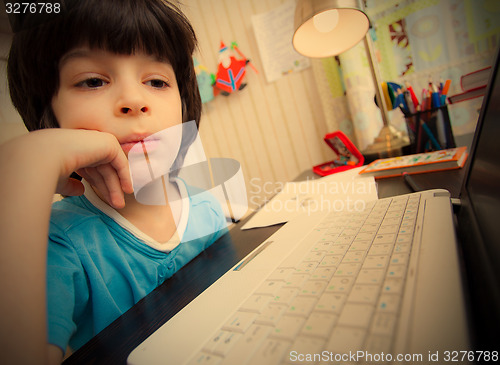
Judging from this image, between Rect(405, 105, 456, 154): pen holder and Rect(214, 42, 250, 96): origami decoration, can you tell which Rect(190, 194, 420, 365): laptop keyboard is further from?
Rect(214, 42, 250, 96): origami decoration

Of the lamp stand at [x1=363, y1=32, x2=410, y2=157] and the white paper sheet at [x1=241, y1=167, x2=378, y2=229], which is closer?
the white paper sheet at [x1=241, y1=167, x2=378, y2=229]

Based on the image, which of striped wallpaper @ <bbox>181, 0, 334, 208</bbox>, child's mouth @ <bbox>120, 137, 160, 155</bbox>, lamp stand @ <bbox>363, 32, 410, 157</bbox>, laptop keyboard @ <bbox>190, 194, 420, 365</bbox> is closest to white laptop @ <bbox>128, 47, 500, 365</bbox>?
laptop keyboard @ <bbox>190, 194, 420, 365</bbox>

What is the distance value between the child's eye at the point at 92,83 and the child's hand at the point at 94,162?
0.32ft

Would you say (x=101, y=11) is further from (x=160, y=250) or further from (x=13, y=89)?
(x=160, y=250)

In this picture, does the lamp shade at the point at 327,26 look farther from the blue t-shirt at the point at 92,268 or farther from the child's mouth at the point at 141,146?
the blue t-shirt at the point at 92,268

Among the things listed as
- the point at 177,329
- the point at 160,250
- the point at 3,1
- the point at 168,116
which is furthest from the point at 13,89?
the point at 177,329

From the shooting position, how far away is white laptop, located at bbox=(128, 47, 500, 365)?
15cm

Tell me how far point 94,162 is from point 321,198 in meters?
0.46

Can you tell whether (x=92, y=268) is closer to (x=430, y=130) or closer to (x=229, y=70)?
(x=430, y=130)

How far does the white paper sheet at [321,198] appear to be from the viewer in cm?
50

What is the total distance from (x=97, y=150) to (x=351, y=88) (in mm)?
976

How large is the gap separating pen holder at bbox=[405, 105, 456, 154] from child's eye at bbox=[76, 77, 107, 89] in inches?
30.5

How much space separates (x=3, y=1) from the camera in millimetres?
341

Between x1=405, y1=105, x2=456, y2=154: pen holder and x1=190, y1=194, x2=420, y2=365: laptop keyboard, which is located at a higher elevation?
x1=405, y1=105, x2=456, y2=154: pen holder
